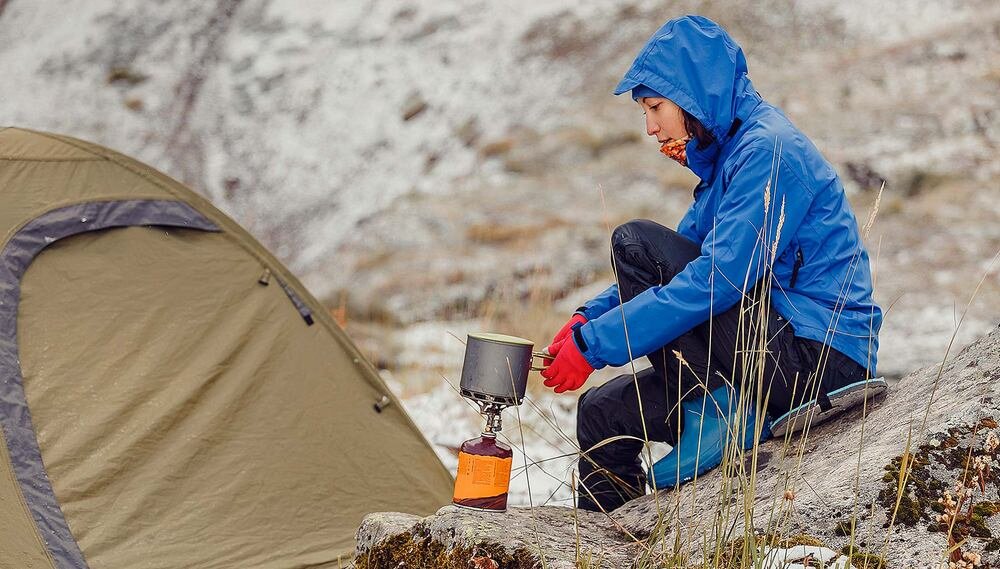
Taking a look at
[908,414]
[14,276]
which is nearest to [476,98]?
[14,276]

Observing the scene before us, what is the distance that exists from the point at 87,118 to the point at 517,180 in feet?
24.1

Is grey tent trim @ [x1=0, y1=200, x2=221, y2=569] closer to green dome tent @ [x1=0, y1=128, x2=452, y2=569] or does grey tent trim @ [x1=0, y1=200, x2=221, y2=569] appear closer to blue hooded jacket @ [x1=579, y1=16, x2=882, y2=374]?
green dome tent @ [x1=0, y1=128, x2=452, y2=569]

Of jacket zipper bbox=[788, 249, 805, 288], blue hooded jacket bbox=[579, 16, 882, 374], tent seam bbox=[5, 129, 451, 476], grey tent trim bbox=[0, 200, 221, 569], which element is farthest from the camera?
tent seam bbox=[5, 129, 451, 476]

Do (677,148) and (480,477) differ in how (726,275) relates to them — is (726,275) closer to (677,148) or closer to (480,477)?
(677,148)

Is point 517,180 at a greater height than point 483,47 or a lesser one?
lesser

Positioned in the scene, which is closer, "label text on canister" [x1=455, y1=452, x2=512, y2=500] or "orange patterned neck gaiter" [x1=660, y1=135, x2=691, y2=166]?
"label text on canister" [x1=455, y1=452, x2=512, y2=500]

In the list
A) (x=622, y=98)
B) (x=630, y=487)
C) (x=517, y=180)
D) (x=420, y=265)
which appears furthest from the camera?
(x=622, y=98)

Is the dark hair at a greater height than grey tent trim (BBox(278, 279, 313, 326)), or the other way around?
grey tent trim (BBox(278, 279, 313, 326))

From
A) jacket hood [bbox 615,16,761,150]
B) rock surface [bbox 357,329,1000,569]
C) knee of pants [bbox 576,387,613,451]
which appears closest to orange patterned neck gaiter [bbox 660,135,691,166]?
jacket hood [bbox 615,16,761,150]

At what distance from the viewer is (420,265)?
9914 mm

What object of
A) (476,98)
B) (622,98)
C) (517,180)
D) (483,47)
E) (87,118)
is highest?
(87,118)

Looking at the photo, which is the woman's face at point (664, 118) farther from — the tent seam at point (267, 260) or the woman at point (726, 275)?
the tent seam at point (267, 260)

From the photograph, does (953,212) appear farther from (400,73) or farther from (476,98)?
(400,73)

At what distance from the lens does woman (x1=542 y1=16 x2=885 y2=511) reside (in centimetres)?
294
